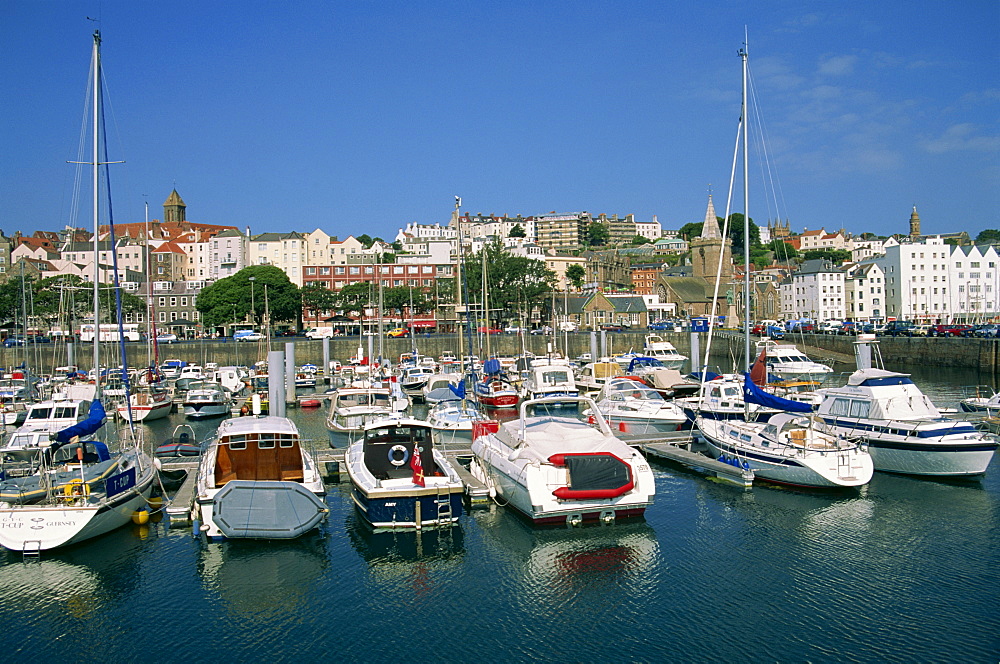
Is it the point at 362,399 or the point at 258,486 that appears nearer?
the point at 258,486

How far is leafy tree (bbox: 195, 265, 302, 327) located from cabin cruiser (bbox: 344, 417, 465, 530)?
77.5m

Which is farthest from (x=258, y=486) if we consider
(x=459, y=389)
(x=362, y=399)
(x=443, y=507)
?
(x=459, y=389)

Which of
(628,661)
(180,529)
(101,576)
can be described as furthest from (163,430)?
(628,661)

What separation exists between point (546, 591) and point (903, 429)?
14.9 m

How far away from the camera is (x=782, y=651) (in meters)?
14.3

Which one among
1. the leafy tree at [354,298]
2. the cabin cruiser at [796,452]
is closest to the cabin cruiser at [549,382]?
the cabin cruiser at [796,452]

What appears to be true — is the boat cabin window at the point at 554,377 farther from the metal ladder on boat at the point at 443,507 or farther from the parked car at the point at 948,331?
the parked car at the point at 948,331

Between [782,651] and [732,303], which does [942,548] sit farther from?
[732,303]

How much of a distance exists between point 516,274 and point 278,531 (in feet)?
320

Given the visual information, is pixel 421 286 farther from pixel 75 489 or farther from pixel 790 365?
pixel 75 489

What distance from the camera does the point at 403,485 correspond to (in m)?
20.8

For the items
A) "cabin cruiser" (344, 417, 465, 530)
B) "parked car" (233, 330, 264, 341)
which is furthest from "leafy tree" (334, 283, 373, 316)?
"cabin cruiser" (344, 417, 465, 530)

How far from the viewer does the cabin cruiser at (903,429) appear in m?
Answer: 25.0

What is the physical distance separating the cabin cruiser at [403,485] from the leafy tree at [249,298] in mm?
77527
